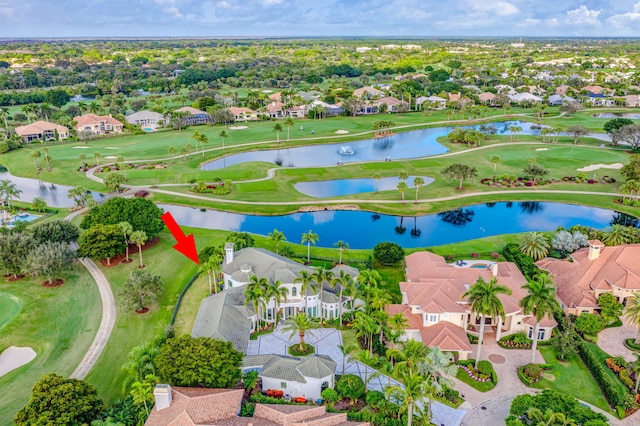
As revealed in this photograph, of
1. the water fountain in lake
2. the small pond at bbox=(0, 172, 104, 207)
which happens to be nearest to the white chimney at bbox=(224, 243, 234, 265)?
the small pond at bbox=(0, 172, 104, 207)

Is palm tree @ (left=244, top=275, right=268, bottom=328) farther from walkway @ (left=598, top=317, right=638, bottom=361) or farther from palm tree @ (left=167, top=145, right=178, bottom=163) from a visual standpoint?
palm tree @ (left=167, top=145, right=178, bottom=163)

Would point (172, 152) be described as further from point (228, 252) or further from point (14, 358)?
point (14, 358)

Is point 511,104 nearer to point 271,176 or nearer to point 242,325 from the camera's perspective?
point 271,176

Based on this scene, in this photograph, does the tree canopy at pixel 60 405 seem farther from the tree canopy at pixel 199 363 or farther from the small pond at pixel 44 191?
the small pond at pixel 44 191

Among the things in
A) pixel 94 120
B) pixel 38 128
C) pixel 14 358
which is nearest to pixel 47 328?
pixel 14 358

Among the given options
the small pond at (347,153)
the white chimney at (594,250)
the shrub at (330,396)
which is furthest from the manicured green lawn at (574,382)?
the small pond at (347,153)
